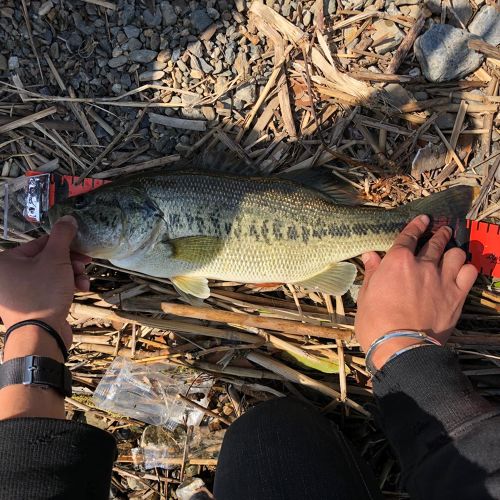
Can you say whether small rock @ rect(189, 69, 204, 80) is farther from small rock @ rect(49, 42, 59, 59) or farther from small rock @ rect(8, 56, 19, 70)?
small rock @ rect(8, 56, 19, 70)

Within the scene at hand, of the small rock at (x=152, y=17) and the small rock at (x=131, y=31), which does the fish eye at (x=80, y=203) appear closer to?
the small rock at (x=131, y=31)

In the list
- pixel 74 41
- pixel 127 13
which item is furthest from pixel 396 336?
pixel 74 41

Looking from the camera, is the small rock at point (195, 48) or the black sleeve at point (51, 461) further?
the small rock at point (195, 48)

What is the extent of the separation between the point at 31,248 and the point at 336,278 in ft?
6.62

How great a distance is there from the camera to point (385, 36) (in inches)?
145

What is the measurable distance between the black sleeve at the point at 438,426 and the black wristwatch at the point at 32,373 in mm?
1688

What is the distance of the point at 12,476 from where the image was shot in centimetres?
208

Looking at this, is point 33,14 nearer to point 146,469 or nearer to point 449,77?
point 449,77

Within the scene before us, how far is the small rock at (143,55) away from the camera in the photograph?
12.1 feet

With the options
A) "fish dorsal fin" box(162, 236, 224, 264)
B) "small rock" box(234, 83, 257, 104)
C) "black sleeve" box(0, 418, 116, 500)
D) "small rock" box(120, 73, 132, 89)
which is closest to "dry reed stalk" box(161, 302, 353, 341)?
"fish dorsal fin" box(162, 236, 224, 264)

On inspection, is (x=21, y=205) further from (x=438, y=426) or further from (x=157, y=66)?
(x=438, y=426)

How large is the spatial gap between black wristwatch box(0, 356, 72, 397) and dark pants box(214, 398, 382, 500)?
48.0 inches

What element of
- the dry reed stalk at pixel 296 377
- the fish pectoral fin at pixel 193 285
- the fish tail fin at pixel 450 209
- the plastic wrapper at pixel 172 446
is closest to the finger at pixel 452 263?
the fish tail fin at pixel 450 209

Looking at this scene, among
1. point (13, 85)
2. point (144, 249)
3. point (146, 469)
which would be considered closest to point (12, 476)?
point (144, 249)
